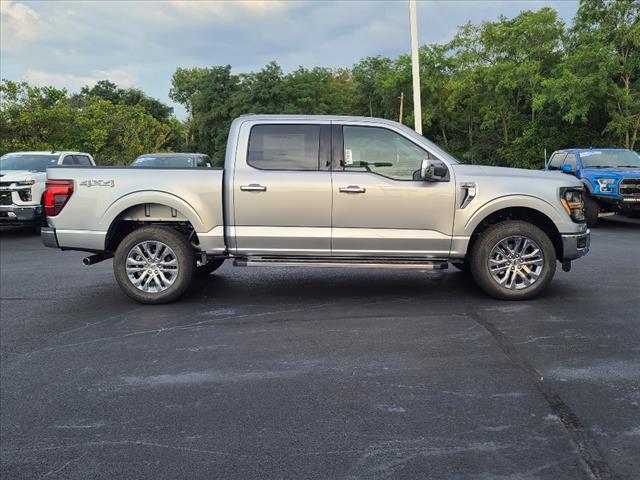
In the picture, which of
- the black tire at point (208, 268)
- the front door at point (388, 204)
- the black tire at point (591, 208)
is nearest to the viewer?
the front door at point (388, 204)

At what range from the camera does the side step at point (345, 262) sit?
6.79 metres

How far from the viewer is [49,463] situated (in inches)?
132

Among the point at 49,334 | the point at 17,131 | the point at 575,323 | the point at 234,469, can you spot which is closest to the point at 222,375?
the point at 234,469

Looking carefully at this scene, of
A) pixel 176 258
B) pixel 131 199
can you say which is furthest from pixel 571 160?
pixel 131 199

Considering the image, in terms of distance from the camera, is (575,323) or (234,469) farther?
(575,323)

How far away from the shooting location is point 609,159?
49.9ft

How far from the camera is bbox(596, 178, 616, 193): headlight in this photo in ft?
45.5

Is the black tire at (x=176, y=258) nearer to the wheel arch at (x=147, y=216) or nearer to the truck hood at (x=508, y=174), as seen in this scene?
the wheel arch at (x=147, y=216)

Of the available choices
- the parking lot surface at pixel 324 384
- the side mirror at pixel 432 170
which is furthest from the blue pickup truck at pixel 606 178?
the side mirror at pixel 432 170

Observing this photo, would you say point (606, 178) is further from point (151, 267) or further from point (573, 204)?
point (151, 267)

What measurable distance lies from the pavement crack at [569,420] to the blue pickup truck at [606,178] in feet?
29.0

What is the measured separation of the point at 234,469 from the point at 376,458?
2.50ft

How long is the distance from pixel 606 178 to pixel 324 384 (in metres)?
11.8

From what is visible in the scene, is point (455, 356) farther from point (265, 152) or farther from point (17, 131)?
point (17, 131)
